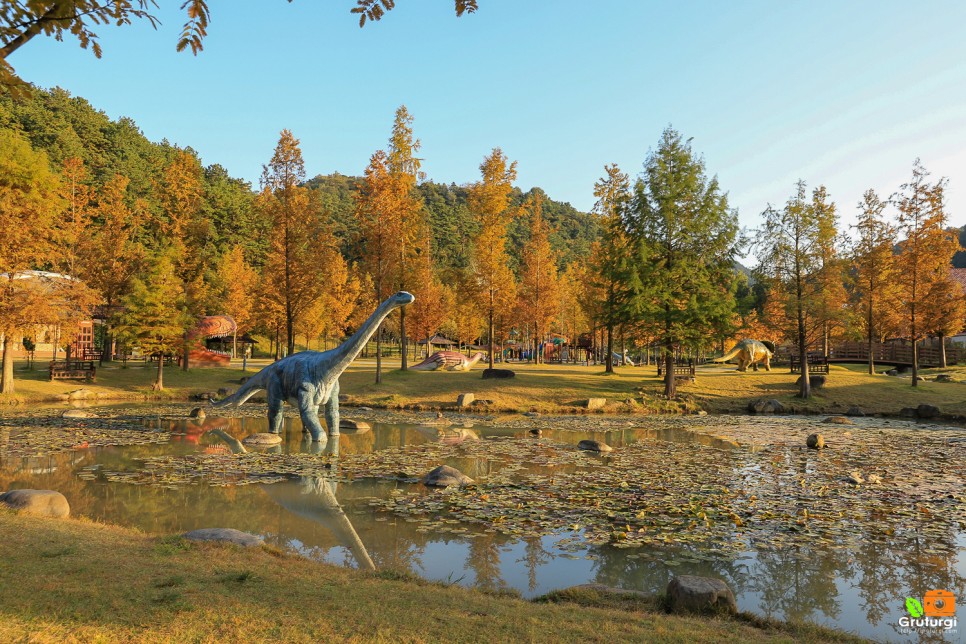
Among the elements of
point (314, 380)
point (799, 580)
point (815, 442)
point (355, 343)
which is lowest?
point (799, 580)

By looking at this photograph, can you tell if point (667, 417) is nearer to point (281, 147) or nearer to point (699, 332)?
point (699, 332)

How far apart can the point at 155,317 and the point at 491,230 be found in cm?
1811

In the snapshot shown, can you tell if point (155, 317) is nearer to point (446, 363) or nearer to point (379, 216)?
point (379, 216)

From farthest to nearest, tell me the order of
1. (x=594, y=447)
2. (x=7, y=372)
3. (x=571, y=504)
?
(x=7, y=372) < (x=594, y=447) < (x=571, y=504)

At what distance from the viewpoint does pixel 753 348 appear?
38.5 m

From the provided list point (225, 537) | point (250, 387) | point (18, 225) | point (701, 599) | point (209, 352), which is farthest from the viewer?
point (209, 352)

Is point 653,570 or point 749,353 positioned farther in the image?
point 749,353

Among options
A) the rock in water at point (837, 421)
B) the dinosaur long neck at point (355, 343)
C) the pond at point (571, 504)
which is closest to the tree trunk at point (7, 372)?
the pond at point (571, 504)

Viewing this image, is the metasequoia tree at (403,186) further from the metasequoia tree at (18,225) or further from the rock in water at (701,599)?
the rock in water at (701,599)

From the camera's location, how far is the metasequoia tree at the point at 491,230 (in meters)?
33.6

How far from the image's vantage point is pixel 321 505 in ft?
31.7

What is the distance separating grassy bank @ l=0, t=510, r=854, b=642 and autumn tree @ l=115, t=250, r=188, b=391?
25.0m

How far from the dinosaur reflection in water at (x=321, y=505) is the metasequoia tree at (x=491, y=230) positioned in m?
22.6

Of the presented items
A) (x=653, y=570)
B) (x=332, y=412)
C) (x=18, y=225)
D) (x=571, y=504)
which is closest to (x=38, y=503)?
(x=571, y=504)
